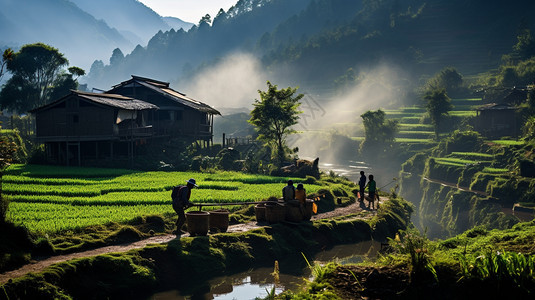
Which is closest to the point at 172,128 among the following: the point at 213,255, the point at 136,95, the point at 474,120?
the point at 136,95

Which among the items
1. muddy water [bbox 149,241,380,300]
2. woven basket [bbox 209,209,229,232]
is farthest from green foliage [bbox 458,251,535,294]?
woven basket [bbox 209,209,229,232]

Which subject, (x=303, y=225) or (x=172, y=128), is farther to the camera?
(x=172, y=128)

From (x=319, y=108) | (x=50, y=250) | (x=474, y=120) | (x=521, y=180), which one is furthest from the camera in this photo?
(x=319, y=108)

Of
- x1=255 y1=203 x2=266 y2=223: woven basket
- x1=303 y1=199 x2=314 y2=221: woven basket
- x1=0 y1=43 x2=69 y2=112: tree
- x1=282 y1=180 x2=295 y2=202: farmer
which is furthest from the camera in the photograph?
x1=0 y1=43 x2=69 y2=112: tree

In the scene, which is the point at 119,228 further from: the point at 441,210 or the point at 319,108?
the point at 319,108

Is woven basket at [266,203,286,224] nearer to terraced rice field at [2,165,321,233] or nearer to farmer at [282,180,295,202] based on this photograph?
farmer at [282,180,295,202]

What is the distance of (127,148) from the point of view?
44062mm

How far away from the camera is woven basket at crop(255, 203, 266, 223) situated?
2184cm

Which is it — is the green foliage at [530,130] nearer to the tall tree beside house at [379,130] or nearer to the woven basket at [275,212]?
the tall tree beside house at [379,130]

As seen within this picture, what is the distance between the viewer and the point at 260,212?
2184 cm

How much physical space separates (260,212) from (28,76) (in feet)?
179

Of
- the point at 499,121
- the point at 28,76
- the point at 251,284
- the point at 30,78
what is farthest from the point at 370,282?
the point at 499,121

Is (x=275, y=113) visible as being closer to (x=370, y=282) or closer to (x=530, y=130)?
(x=530, y=130)

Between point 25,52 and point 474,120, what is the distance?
64.6 meters
